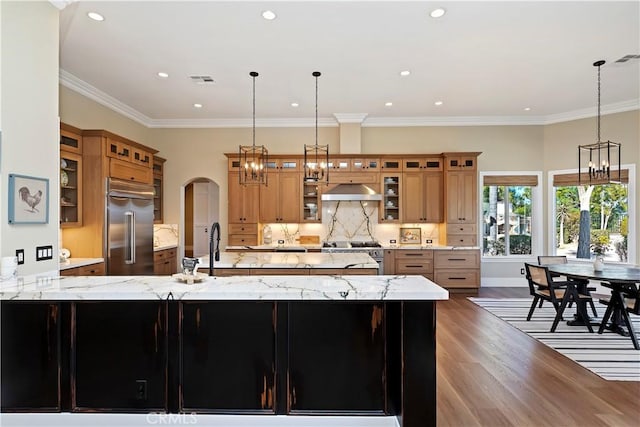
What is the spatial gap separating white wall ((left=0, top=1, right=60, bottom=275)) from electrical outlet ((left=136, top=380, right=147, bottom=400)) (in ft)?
4.57

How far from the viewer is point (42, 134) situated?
2674 mm

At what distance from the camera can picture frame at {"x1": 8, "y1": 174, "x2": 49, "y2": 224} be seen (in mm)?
2443

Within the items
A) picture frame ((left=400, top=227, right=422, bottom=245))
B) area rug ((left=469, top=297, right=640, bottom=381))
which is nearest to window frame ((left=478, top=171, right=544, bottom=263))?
picture frame ((left=400, top=227, right=422, bottom=245))

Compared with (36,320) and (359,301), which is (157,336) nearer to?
(36,320)

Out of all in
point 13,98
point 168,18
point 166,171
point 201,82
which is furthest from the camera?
point 166,171

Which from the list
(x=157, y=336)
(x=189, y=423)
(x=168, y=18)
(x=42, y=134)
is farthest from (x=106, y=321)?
(x=168, y=18)

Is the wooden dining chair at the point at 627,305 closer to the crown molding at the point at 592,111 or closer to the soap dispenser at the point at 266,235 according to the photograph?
the crown molding at the point at 592,111

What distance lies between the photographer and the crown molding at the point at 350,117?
6273 millimetres

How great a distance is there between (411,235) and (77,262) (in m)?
5.32

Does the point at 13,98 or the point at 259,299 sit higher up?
the point at 13,98

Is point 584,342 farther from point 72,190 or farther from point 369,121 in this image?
point 72,190

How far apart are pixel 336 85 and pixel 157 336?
4.07 m

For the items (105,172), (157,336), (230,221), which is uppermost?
(105,172)

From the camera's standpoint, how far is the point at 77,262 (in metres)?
3.96
